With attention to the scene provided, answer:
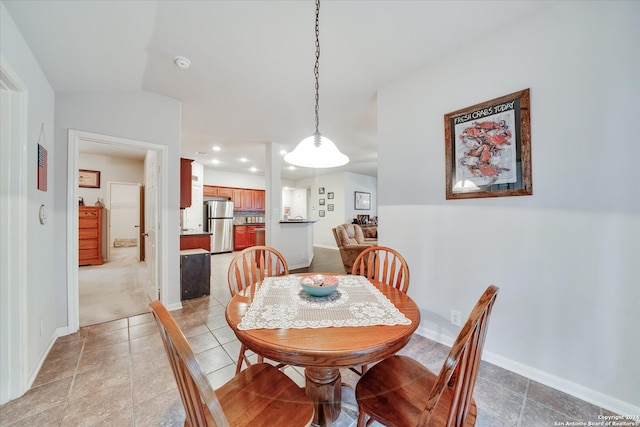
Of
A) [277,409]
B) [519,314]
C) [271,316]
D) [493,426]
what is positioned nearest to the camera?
[277,409]

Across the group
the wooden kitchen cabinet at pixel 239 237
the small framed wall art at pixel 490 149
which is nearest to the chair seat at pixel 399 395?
the small framed wall art at pixel 490 149

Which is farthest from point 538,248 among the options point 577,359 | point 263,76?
point 263,76

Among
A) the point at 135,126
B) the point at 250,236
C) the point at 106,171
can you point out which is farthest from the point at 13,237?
the point at 250,236

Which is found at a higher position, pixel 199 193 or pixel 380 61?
pixel 380 61

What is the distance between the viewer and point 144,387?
1601mm

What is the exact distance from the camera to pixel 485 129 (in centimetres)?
187

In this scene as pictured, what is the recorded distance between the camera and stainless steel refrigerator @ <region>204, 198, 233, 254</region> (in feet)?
21.8

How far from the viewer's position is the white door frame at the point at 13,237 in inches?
55.7

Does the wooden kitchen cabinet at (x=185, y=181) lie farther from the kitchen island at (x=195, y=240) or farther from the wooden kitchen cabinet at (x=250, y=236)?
the wooden kitchen cabinet at (x=250, y=236)

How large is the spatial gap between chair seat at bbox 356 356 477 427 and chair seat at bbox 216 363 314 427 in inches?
10.1

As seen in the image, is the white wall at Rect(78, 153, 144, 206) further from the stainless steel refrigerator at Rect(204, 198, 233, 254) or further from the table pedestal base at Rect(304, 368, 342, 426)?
the table pedestal base at Rect(304, 368, 342, 426)

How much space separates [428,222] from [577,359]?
50.2 inches

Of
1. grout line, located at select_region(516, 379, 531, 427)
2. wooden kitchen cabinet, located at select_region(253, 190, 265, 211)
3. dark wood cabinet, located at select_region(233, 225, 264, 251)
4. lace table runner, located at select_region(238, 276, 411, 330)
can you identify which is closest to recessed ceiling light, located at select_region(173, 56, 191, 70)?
lace table runner, located at select_region(238, 276, 411, 330)

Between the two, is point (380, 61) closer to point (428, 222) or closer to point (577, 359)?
point (428, 222)
